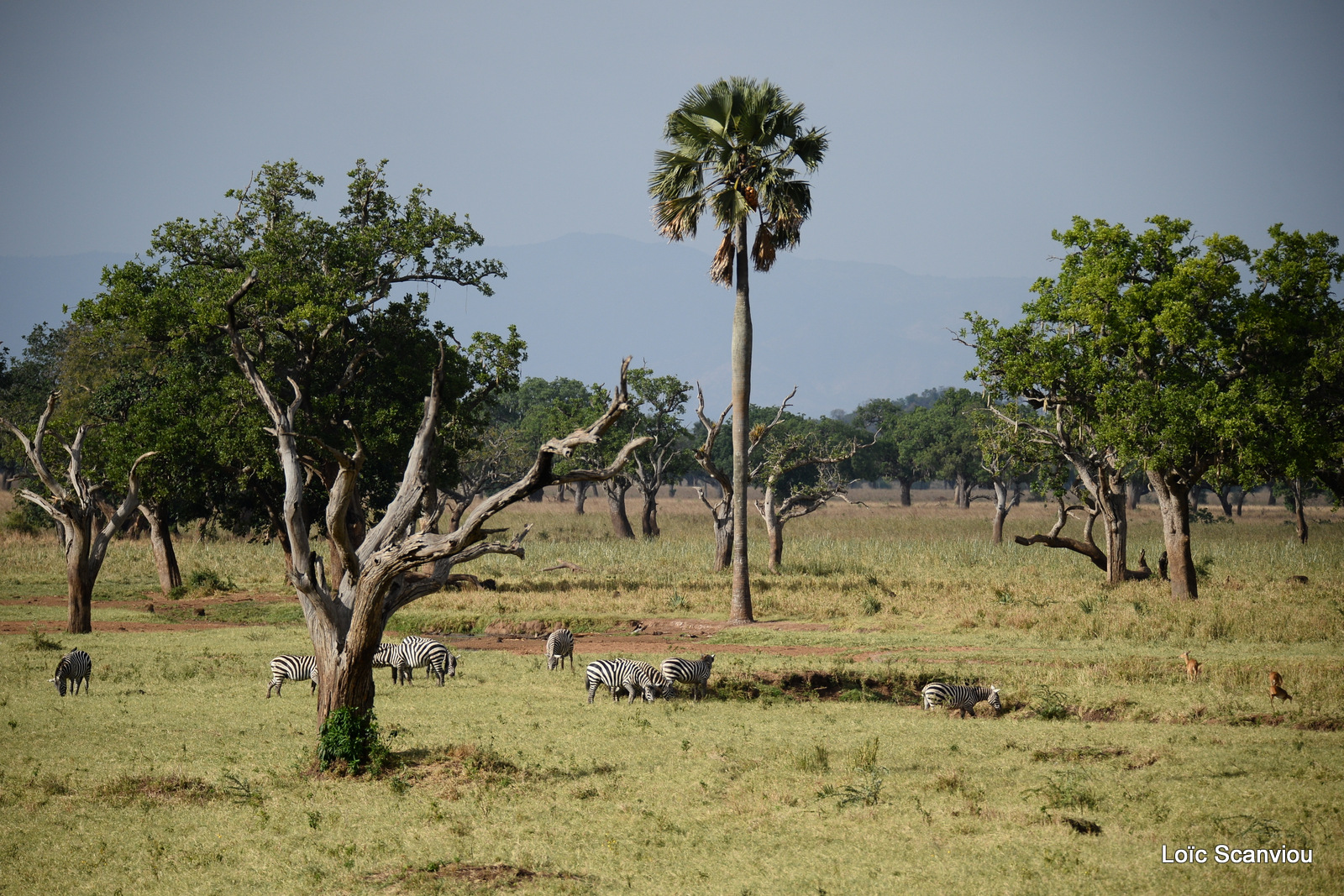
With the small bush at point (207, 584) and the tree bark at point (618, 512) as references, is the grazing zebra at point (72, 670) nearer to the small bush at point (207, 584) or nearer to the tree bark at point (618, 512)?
the small bush at point (207, 584)

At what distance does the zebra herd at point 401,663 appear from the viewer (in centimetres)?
1950

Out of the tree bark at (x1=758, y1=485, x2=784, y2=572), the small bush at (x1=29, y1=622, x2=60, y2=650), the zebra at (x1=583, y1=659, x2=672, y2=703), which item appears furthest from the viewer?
the tree bark at (x1=758, y1=485, x2=784, y2=572)

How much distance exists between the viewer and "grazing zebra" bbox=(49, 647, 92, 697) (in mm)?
18656

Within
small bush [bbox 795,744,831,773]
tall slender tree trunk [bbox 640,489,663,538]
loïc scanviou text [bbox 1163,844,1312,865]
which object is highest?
tall slender tree trunk [bbox 640,489,663,538]

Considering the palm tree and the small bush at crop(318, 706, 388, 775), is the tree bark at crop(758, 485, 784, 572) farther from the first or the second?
→ the small bush at crop(318, 706, 388, 775)

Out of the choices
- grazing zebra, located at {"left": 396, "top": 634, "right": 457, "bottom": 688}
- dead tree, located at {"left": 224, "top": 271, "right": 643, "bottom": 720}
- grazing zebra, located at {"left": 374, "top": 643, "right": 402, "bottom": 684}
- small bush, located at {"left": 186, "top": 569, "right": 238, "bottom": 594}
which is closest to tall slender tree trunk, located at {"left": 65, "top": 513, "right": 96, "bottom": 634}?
small bush, located at {"left": 186, "top": 569, "right": 238, "bottom": 594}

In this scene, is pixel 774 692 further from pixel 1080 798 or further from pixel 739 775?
pixel 1080 798

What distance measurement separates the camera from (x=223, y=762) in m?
13.7

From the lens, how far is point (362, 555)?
43.1 feet

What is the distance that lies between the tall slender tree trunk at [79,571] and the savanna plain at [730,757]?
0.90 metres

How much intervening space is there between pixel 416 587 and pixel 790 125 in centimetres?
2019

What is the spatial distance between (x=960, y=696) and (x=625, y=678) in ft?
19.7

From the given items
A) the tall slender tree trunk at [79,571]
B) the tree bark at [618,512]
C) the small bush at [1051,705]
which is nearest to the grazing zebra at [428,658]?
the small bush at [1051,705]

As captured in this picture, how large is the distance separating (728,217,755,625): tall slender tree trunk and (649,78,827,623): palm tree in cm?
3
